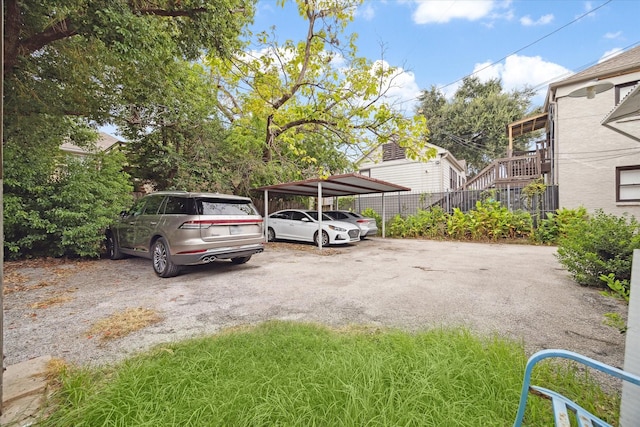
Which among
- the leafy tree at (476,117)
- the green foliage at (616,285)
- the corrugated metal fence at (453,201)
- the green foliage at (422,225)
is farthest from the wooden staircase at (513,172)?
the leafy tree at (476,117)

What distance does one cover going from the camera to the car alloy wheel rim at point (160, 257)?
536 cm

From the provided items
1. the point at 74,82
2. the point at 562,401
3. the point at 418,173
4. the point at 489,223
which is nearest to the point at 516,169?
the point at 489,223

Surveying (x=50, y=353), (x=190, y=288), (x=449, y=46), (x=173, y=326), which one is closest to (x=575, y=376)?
(x=173, y=326)

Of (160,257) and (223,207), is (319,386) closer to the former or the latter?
(223,207)

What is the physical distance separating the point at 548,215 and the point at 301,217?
875 cm

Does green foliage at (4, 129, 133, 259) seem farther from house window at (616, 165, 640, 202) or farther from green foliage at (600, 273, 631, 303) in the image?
house window at (616, 165, 640, 202)

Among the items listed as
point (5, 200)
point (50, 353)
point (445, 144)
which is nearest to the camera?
point (50, 353)

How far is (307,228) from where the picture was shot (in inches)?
399

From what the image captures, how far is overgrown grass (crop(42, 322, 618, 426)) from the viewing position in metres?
1.63

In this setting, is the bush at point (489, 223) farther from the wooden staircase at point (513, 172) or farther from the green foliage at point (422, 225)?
the wooden staircase at point (513, 172)

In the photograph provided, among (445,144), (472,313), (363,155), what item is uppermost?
(445,144)

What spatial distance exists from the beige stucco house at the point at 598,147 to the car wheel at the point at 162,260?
13.0 meters

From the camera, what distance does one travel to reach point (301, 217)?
1045 centimetres

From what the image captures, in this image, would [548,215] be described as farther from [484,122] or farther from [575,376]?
[484,122]
